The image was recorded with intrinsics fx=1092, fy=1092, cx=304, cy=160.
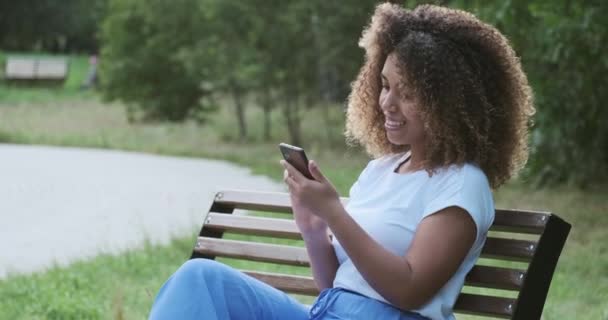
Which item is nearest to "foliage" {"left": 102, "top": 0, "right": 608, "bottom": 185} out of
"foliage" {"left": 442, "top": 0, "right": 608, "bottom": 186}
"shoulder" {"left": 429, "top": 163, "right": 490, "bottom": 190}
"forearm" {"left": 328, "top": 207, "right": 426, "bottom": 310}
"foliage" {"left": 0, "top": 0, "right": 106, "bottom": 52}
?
"foliage" {"left": 442, "top": 0, "right": 608, "bottom": 186}

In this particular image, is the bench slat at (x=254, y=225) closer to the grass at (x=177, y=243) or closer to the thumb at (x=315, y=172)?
the grass at (x=177, y=243)

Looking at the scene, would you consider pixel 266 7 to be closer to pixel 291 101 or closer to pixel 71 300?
pixel 291 101

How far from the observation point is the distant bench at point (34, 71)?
84.6 feet

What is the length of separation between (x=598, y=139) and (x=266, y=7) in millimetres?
4767

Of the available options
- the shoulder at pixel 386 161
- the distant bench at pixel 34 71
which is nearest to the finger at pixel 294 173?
the shoulder at pixel 386 161

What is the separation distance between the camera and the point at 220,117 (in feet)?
57.7

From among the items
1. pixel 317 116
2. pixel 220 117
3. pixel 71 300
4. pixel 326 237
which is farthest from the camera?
pixel 220 117

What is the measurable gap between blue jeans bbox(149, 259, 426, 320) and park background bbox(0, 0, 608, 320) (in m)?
0.28

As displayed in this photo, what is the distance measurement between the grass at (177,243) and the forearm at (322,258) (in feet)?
1.88

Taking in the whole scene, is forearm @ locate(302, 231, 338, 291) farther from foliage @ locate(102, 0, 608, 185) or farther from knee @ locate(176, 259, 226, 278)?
foliage @ locate(102, 0, 608, 185)

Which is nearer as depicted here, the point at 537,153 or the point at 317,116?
the point at 537,153

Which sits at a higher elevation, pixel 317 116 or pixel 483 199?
pixel 483 199

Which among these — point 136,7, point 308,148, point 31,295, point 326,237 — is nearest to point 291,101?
point 308,148

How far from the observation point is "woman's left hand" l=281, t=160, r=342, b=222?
9.10ft
